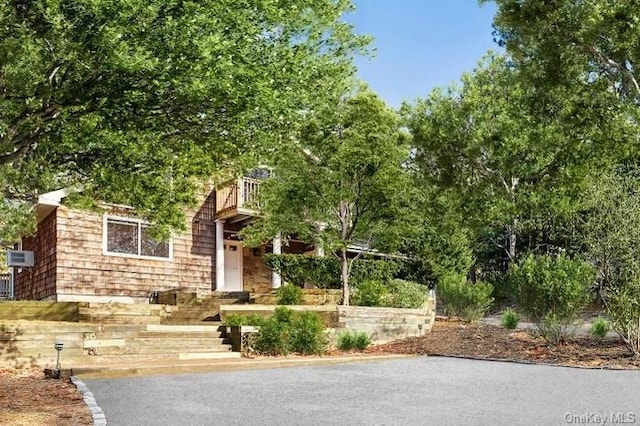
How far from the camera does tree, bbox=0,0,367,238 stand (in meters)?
7.38

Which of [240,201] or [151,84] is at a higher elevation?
[240,201]

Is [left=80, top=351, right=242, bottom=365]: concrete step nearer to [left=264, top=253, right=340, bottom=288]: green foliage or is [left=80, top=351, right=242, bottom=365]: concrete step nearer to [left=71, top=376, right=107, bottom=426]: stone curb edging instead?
[left=71, top=376, right=107, bottom=426]: stone curb edging

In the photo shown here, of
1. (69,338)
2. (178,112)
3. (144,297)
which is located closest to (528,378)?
(178,112)

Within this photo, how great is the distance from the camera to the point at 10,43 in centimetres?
762

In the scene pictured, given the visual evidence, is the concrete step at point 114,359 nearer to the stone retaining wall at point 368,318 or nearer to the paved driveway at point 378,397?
the paved driveway at point 378,397

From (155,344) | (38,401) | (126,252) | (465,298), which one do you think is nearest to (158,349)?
(155,344)

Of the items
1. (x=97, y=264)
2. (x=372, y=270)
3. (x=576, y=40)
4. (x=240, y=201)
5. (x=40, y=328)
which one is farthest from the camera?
(x=372, y=270)

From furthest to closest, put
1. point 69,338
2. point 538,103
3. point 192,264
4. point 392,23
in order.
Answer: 1. point 192,264
2. point 538,103
3. point 392,23
4. point 69,338

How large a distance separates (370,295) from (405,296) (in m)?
1.37

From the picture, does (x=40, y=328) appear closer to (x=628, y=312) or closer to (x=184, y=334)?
(x=184, y=334)

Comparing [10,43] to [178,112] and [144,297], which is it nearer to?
[178,112]

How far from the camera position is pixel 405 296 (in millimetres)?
19578

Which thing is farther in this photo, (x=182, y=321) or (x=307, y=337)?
(x=182, y=321)

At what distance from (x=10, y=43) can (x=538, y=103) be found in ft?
46.3
